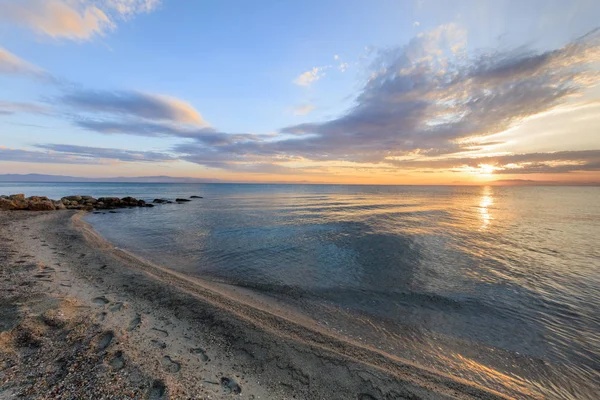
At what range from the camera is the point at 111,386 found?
416 centimetres

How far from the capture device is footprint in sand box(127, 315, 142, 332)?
20.6 feet

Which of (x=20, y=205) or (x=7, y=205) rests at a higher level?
(x=7, y=205)

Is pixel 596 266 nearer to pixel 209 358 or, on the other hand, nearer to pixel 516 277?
pixel 516 277

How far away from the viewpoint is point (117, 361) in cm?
487

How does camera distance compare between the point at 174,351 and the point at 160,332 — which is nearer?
the point at 174,351

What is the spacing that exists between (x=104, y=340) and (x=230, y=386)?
3.41 m

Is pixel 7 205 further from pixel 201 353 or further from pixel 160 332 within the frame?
pixel 201 353

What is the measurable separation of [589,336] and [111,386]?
1412cm

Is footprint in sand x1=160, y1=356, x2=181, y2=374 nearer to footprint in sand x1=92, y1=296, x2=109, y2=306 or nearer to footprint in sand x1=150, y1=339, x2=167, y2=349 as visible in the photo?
footprint in sand x1=150, y1=339, x2=167, y2=349

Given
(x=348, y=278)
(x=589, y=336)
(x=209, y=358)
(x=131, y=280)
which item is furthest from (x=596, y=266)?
(x=131, y=280)

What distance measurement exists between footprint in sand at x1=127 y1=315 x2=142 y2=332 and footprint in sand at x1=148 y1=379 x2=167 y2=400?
8.22 feet

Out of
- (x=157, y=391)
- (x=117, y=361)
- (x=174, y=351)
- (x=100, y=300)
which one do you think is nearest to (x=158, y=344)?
(x=174, y=351)

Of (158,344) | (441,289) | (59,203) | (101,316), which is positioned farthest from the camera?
(59,203)

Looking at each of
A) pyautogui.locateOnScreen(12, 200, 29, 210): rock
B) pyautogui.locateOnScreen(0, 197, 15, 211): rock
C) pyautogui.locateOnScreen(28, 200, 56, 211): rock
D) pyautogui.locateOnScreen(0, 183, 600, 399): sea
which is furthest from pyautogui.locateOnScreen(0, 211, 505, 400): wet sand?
pyautogui.locateOnScreen(28, 200, 56, 211): rock
